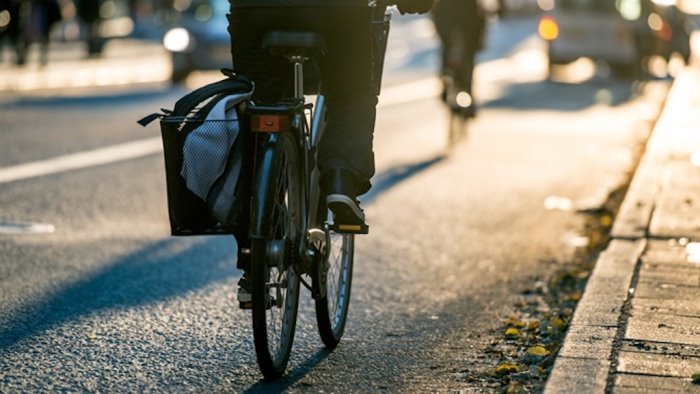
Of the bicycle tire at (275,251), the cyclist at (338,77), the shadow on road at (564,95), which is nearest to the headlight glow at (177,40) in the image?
the shadow on road at (564,95)

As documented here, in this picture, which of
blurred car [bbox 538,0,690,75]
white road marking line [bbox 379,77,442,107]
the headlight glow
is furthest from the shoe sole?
blurred car [bbox 538,0,690,75]

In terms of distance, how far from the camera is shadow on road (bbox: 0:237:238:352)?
6.20 m

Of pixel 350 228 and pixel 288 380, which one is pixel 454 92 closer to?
pixel 350 228

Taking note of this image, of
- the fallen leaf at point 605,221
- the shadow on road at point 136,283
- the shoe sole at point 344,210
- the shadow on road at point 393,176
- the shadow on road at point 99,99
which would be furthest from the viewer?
the shadow on road at point 99,99

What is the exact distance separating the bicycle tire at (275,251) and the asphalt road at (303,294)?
7.1 inches

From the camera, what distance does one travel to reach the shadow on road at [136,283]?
6199 mm

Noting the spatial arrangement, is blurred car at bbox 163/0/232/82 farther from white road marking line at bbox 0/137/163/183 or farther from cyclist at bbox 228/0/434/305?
cyclist at bbox 228/0/434/305

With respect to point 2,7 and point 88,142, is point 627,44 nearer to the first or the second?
point 2,7

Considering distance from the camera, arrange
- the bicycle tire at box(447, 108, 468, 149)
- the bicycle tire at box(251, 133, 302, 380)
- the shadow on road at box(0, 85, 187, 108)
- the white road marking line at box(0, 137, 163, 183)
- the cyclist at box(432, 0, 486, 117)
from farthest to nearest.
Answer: the shadow on road at box(0, 85, 187, 108) < the cyclist at box(432, 0, 486, 117) < the bicycle tire at box(447, 108, 468, 149) < the white road marking line at box(0, 137, 163, 183) < the bicycle tire at box(251, 133, 302, 380)

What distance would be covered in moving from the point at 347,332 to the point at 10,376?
1582 mm

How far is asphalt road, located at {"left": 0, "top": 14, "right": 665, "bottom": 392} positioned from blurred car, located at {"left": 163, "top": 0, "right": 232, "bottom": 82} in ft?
19.2

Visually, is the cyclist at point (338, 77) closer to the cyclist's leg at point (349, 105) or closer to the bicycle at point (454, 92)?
the cyclist's leg at point (349, 105)

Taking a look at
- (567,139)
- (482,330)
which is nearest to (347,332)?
(482,330)

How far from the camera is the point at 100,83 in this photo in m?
23.2
